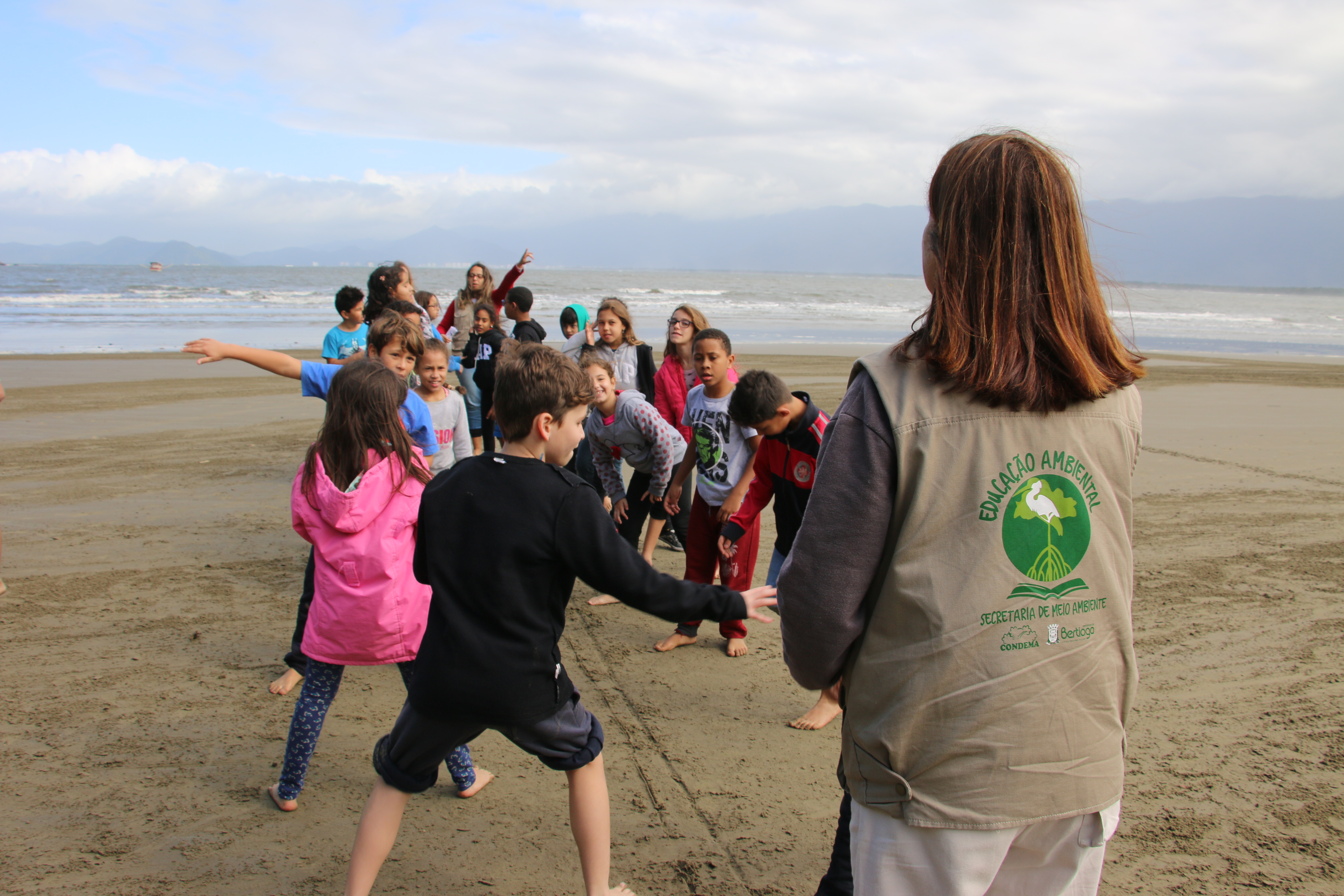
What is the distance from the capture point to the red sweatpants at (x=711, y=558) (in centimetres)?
439

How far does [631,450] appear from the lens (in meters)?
5.04

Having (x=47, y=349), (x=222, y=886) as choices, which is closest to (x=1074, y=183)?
(x=222, y=886)

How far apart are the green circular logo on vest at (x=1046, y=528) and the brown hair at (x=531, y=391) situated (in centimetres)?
125

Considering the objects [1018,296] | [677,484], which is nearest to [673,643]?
[677,484]

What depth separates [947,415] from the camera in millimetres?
1406

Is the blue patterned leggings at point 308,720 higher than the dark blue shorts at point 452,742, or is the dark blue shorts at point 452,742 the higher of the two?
the dark blue shorts at point 452,742

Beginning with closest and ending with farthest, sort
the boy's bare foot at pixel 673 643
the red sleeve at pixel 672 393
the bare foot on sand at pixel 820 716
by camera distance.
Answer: the bare foot on sand at pixel 820 716 → the boy's bare foot at pixel 673 643 → the red sleeve at pixel 672 393

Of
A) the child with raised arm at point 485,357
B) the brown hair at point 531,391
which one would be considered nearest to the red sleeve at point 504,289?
the child with raised arm at point 485,357

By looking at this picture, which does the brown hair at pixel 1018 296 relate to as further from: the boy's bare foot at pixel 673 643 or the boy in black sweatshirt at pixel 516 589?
the boy's bare foot at pixel 673 643

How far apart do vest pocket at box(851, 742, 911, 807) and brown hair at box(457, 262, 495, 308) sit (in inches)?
279

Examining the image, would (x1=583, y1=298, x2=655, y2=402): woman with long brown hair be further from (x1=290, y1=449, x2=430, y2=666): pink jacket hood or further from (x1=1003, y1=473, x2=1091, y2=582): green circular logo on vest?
(x1=1003, y1=473, x2=1091, y2=582): green circular logo on vest

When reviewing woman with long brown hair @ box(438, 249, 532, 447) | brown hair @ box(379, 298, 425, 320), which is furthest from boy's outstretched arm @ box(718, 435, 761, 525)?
woman with long brown hair @ box(438, 249, 532, 447)

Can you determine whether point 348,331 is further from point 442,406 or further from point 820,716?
point 820,716

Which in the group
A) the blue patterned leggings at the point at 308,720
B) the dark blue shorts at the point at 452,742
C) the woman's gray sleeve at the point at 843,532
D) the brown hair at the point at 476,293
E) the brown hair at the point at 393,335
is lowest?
the blue patterned leggings at the point at 308,720
